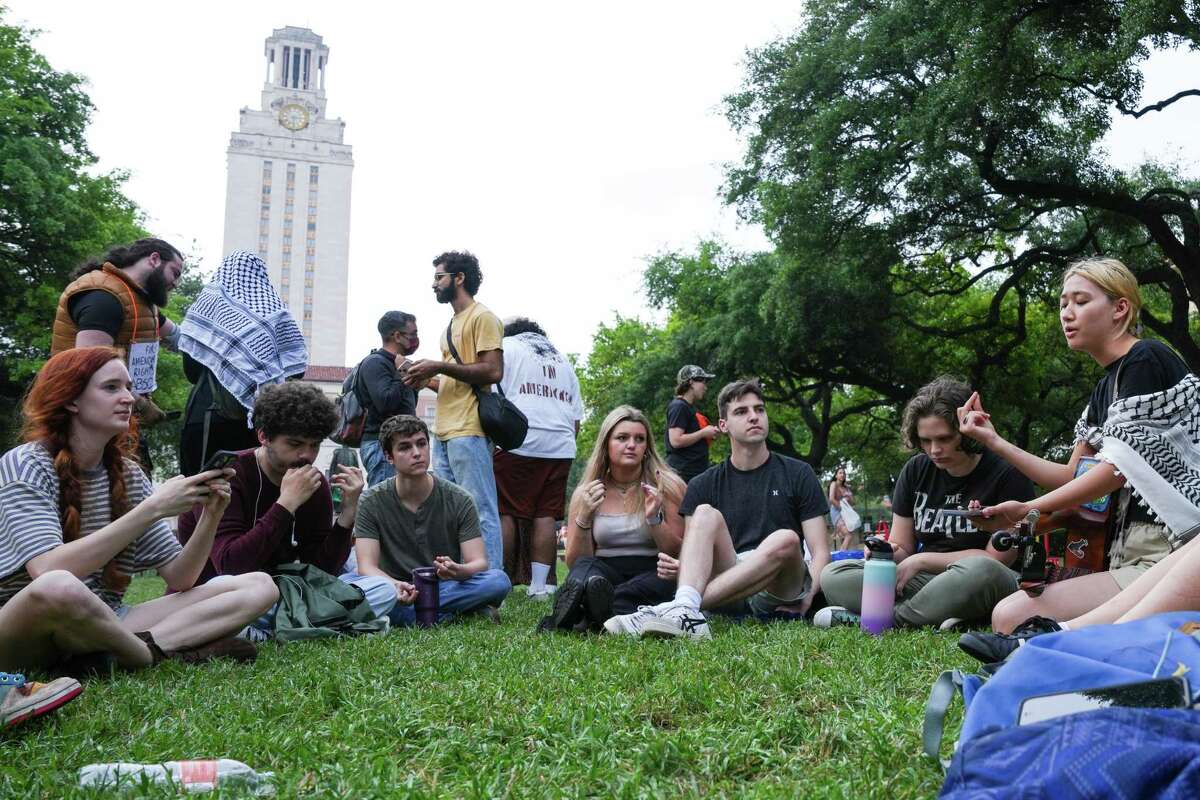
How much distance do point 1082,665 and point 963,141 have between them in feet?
50.6

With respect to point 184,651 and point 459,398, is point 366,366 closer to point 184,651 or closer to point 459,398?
point 459,398

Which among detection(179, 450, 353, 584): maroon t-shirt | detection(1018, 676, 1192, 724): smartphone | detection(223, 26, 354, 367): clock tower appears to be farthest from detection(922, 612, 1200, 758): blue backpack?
detection(223, 26, 354, 367): clock tower

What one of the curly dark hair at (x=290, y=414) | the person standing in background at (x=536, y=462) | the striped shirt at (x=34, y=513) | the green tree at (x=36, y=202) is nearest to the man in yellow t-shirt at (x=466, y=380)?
the person standing in background at (x=536, y=462)

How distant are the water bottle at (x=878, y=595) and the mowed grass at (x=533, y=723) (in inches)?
27.3

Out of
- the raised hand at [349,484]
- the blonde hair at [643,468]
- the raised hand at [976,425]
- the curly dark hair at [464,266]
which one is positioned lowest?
the raised hand at [349,484]

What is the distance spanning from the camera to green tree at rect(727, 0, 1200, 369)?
14.5m

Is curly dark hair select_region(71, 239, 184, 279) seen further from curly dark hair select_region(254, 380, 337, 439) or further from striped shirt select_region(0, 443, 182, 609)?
Result: striped shirt select_region(0, 443, 182, 609)

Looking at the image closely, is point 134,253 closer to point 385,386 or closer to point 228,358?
point 228,358

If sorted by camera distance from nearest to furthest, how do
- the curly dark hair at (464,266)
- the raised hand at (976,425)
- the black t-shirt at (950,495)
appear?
the raised hand at (976,425), the black t-shirt at (950,495), the curly dark hair at (464,266)

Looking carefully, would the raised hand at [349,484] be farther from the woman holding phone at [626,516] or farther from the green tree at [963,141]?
the green tree at [963,141]

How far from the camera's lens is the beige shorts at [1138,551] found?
4215mm

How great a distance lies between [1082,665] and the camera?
7.10 feet

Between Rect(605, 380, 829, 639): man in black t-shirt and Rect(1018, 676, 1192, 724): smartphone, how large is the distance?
3.36 m

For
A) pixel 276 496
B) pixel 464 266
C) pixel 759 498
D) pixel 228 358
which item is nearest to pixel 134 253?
pixel 228 358
